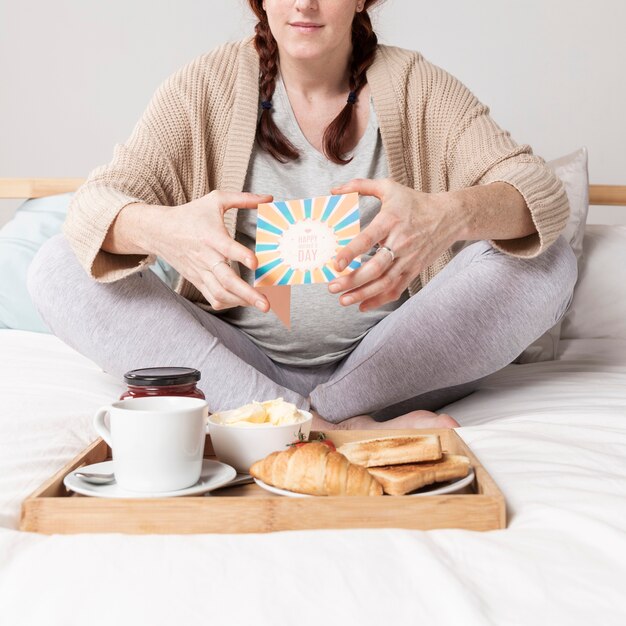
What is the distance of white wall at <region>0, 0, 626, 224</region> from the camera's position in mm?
2158

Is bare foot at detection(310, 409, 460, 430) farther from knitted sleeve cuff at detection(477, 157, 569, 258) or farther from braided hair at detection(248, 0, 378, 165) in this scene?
braided hair at detection(248, 0, 378, 165)

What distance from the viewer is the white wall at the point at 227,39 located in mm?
2158

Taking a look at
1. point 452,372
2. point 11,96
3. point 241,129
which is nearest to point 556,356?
point 452,372

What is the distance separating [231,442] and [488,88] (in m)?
1.64

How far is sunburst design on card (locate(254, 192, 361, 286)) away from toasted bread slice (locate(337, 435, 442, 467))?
222 millimetres

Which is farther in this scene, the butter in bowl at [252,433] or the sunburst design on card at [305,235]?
the sunburst design on card at [305,235]

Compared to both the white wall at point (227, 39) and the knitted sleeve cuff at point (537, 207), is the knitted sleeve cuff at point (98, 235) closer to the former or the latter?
the knitted sleeve cuff at point (537, 207)

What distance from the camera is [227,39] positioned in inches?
87.7

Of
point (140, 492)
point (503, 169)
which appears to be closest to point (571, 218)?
point (503, 169)

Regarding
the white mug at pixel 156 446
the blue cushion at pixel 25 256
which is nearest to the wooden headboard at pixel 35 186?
the blue cushion at pixel 25 256

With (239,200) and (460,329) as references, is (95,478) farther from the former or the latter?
(460,329)

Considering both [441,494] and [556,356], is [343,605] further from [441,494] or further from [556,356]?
[556,356]

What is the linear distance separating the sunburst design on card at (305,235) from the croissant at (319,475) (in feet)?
0.89

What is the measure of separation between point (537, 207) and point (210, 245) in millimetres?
522
